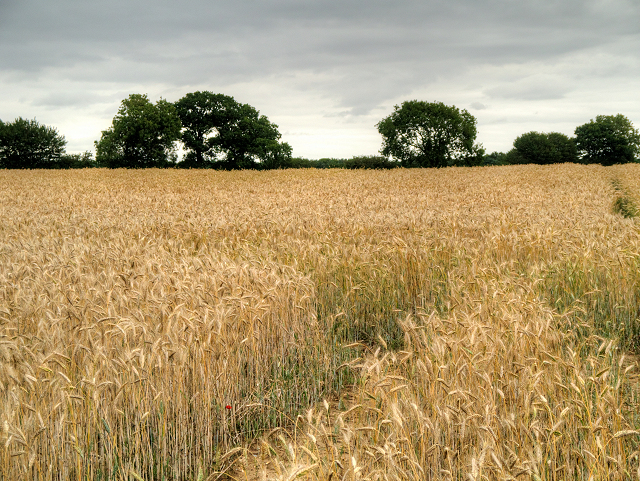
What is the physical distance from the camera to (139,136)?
49750mm

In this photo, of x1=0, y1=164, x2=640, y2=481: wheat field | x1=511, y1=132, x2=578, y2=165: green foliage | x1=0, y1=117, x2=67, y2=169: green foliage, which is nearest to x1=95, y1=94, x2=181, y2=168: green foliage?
x1=0, y1=117, x2=67, y2=169: green foliage

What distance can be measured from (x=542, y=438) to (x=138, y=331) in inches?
117

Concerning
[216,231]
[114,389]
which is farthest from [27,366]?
[216,231]

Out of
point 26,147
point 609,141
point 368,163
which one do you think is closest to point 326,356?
point 368,163

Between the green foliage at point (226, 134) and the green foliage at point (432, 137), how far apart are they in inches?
558

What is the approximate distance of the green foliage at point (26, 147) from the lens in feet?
187

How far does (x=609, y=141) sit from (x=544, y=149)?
475 inches

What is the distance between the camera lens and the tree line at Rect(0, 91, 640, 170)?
5053 cm

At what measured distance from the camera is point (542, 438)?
2.87 m

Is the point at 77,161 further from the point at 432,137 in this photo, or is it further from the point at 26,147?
the point at 432,137

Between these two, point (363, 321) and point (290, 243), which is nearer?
point (363, 321)

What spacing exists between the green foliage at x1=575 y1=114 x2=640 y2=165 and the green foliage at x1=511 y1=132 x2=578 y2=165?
2.29 metres

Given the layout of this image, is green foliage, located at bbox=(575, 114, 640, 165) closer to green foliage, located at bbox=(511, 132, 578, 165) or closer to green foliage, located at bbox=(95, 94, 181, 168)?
green foliage, located at bbox=(511, 132, 578, 165)

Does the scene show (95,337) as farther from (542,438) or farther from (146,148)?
(146,148)
